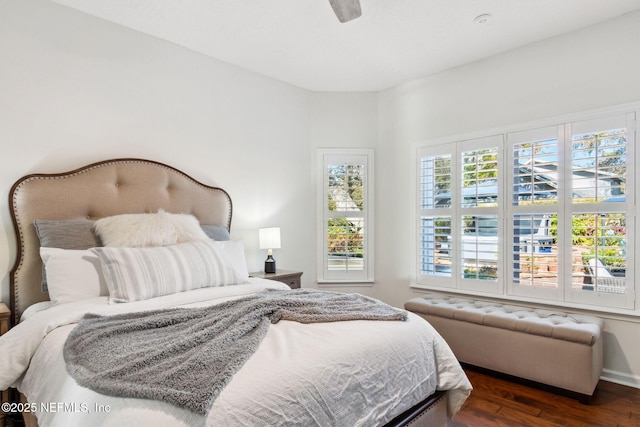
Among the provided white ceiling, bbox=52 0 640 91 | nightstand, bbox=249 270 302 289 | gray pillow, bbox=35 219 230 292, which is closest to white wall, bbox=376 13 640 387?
Answer: white ceiling, bbox=52 0 640 91

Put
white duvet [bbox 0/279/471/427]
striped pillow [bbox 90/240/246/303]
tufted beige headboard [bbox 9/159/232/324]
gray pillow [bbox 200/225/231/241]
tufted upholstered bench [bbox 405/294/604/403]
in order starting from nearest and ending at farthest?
1. white duvet [bbox 0/279/471/427]
2. striped pillow [bbox 90/240/246/303]
3. tufted beige headboard [bbox 9/159/232/324]
4. tufted upholstered bench [bbox 405/294/604/403]
5. gray pillow [bbox 200/225/231/241]

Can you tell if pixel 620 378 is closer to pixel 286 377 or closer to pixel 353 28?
pixel 286 377

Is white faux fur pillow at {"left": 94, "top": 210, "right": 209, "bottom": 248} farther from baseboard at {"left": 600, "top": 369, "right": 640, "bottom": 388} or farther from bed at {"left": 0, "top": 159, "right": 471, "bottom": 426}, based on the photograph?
baseboard at {"left": 600, "top": 369, "right": 640, "bottom": 388}

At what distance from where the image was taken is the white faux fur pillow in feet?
7.58

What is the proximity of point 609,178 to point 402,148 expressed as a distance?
1.87 m

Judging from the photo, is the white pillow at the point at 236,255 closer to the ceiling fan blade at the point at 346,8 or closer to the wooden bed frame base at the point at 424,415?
the wooden bed frame base at the point at 424,415

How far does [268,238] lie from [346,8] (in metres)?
2.12

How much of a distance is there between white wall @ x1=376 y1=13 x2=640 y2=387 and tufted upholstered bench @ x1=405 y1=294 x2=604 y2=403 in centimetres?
55

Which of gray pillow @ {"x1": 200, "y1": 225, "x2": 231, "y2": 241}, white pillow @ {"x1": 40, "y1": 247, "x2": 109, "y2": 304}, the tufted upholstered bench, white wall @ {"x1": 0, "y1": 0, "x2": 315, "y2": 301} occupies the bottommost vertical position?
the tufted upholstered bench

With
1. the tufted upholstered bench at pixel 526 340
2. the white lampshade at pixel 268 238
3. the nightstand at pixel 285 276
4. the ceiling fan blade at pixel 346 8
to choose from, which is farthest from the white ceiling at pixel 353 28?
the tufted upholstered bench at pixel 526 340

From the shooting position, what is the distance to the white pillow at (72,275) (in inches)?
78.5

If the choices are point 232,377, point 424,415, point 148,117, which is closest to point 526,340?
point 424,415

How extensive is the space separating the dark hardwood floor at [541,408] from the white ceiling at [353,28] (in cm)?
271

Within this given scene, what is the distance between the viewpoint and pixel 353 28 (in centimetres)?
292
